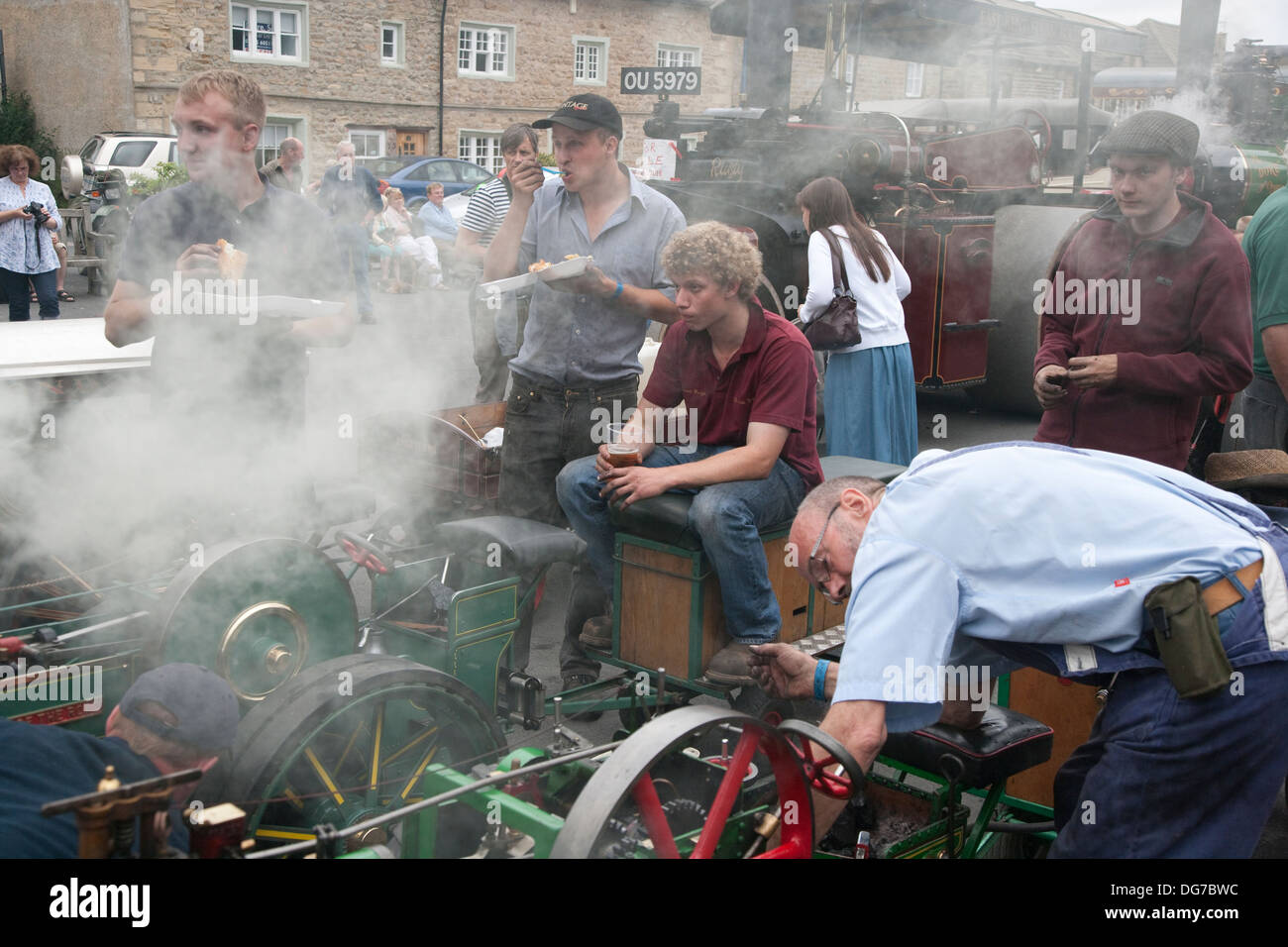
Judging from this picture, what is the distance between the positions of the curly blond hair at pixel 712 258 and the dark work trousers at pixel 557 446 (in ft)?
2.11

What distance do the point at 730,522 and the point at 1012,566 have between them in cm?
142

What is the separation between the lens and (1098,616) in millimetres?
2123

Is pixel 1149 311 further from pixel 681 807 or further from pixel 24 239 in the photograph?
pixel 24 239

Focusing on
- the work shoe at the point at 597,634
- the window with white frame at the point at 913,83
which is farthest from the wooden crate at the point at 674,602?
the window with white frame at the point at 913,83

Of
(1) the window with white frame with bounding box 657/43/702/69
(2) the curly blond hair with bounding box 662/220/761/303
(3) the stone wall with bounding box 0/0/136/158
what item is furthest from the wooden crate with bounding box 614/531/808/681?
(3) the stone wall with bounding box 0/0/136/158

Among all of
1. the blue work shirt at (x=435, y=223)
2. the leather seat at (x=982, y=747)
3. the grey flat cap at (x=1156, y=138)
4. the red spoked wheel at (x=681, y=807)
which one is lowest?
the leather seat at (x=982, y=747)

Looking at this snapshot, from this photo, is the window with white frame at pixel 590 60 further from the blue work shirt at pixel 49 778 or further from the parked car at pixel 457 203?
the blue work shirt at pixel 49 778

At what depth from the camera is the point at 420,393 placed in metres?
7.10

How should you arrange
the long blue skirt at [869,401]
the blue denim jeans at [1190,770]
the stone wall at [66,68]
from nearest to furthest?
the blue denim jeans at [1190,770], the long blue skirt at [869,401], the stone wall at [66,68]

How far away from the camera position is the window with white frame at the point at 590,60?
21.9 meters

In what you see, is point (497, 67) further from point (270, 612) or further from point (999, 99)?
point (270, 612)

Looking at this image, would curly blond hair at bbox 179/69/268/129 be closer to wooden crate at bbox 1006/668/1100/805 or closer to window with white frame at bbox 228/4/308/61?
wooden crate at bbox 1006/668/1100/805

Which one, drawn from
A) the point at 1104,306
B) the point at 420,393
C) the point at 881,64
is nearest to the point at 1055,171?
the point at 881,64
